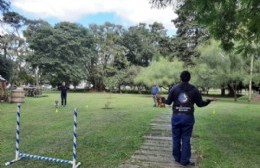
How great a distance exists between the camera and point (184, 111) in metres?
7.38

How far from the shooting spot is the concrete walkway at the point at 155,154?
7711 millimetres

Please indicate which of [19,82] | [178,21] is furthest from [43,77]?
[178,21]

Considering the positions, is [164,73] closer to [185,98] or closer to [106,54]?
[106,54]

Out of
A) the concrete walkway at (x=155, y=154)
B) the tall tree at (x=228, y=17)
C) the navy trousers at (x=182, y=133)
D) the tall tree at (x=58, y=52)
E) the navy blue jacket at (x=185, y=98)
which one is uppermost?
the tall tree at (x=58, y=52)

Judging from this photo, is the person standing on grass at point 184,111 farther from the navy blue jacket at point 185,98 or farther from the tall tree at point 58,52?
the tall tree at point 58,52

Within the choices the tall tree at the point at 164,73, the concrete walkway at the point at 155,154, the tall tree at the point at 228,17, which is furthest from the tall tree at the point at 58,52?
the concrete walkway at the point at 155,154

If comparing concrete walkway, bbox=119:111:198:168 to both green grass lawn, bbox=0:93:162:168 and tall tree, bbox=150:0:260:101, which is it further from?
tall tree, bbox=150:0:260:101

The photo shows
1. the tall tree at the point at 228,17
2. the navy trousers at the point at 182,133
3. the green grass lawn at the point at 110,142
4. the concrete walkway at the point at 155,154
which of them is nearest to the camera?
the navy trousers at the point at 182,133

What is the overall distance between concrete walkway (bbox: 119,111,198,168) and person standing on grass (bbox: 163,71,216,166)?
0.47m

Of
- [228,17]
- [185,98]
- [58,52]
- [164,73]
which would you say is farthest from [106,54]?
[185,98]

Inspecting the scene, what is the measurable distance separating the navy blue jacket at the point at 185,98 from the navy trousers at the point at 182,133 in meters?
0.14

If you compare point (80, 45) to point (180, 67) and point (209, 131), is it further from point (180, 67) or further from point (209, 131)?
point (209, 131)

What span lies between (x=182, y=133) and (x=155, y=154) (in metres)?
1.37

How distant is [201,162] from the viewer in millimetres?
8016
